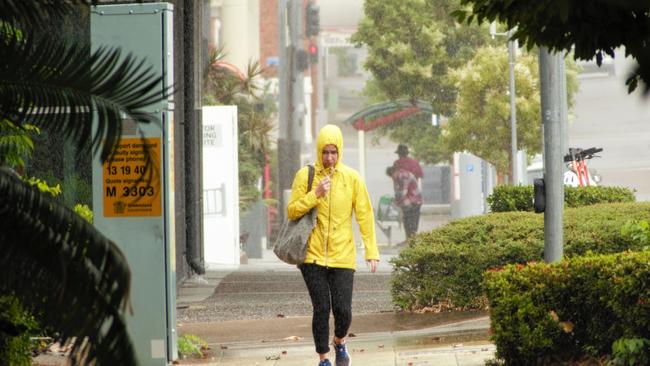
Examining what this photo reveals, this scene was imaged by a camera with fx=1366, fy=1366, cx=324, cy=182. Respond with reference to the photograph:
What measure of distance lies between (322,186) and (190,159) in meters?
8.52

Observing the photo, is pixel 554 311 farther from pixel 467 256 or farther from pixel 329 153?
pixel 467 256

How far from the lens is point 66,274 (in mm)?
3424

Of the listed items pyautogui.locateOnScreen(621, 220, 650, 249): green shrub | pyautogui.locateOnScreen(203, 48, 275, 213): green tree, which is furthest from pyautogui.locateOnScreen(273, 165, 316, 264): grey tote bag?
pyautogui.locateOnScreen(203, 48, 275, 213): green tree

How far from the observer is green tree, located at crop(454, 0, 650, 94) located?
4.05 meters

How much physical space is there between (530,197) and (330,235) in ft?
26.8

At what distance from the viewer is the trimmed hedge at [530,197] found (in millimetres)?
17062

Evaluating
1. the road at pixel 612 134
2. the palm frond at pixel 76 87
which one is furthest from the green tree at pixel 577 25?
the road at pixel 612 134

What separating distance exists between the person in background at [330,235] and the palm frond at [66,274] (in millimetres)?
5603

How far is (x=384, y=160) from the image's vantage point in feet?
181

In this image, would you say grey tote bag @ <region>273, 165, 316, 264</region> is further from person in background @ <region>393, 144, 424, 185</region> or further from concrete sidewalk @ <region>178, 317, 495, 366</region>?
person in background @ <region>393, 144, 424, 185</region>

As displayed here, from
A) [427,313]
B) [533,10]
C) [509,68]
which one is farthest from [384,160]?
[533,10]

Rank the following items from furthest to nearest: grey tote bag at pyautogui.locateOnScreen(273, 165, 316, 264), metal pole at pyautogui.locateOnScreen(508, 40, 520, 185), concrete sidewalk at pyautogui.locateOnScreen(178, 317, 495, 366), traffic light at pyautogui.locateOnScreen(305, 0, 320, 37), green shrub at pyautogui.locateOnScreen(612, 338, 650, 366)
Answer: traffic light at pyautogui.locateOnScreen(305, 0, 320, 37)
metal pole at pyautogui.locateOnScreen(508, 40, 520, 185)
concrete sidewalk at pyautogui.locateOnScreen(178, 317, 495, 366)
grey tote bag at pyautogui.locateOnScreen(273, 165, 316, 264)
green shrub at pyautogui.locateOnScreen(612, 338, 650, 366)

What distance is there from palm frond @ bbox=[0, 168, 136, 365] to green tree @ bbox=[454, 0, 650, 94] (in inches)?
55.2

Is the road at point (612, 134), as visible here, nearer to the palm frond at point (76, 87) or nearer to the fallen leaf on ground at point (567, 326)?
the fallen leaf on ground at point (567, 326)
